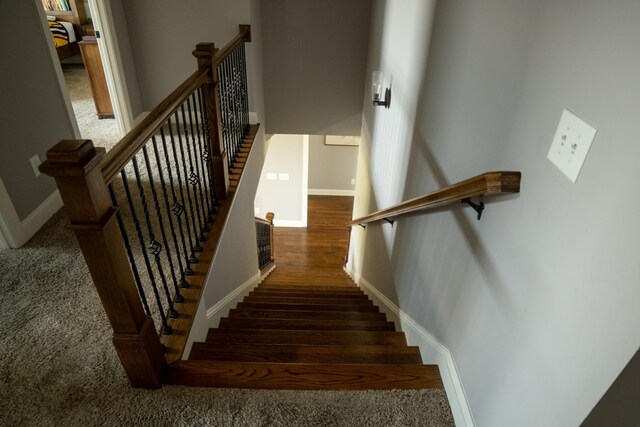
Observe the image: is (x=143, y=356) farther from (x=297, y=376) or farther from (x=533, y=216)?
(x=533, y=216)

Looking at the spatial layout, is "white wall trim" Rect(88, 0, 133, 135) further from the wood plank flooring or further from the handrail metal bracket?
the handrail metal bracket

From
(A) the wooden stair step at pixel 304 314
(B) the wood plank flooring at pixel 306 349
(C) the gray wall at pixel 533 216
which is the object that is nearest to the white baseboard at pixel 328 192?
(B) the wood plank flooring at pixel 306 349

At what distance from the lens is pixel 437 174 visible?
2.01 meters

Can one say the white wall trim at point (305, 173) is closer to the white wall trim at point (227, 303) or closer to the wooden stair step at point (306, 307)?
the white wall trim at point (227, 303)

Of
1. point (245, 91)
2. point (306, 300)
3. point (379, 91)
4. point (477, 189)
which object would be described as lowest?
point (306, 300)

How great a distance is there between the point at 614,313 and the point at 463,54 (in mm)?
1282

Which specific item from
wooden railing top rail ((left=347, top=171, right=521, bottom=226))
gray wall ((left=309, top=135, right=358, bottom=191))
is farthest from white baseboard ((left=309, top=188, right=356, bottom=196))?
wooden railing top rail ((left=347, top=171, right=521, bottom=226))

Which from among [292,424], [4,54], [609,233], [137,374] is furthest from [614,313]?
[4,54]

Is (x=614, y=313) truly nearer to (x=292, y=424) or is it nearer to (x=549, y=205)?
(x=549, y=205)

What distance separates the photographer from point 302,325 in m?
2.71

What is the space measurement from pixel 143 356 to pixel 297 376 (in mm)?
634

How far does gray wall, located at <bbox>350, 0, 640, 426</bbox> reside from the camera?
78cm

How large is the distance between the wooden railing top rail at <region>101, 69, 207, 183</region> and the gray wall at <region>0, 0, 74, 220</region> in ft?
3.76

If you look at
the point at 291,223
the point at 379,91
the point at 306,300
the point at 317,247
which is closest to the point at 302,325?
the point at 306,300
